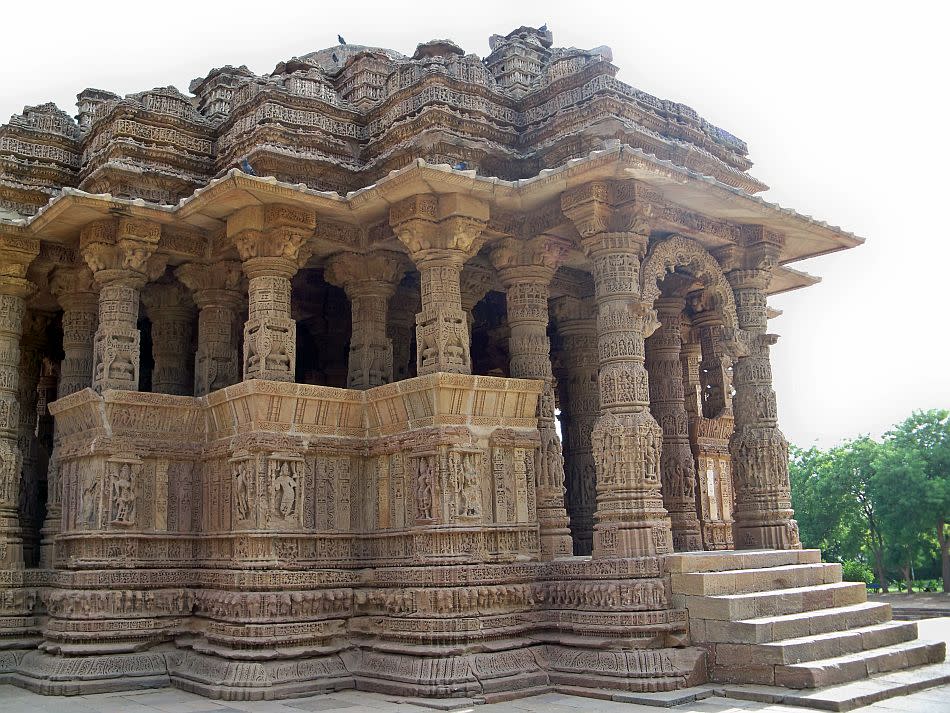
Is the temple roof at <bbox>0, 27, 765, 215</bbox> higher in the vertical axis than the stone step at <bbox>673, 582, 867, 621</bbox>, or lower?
higher

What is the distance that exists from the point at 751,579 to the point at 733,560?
0.27m

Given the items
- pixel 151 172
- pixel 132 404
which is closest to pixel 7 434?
pixel 132 404

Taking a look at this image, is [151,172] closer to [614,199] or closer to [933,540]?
[614,199]

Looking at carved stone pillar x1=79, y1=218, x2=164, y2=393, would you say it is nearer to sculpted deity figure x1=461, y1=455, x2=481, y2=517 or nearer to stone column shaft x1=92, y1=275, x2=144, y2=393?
stone column shaft x1=92, y1=275, x2=144, y2=393

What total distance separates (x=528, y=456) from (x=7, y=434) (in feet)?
21.6

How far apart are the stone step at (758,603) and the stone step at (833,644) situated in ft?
1.17

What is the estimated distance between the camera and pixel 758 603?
361 inches

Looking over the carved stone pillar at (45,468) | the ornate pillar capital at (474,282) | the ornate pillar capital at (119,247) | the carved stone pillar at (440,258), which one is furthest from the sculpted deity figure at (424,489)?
the carved stone pillar at (45,468)

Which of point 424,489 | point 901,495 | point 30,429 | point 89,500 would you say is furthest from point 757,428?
point 901,495

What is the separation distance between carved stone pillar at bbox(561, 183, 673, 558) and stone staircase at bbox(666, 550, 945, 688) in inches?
22.3

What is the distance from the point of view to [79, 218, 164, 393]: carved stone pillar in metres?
10.9

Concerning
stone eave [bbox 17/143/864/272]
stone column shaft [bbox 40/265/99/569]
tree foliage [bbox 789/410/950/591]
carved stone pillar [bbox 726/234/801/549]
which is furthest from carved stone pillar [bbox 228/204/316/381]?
tree foliage [bbox 789/410/950/591]

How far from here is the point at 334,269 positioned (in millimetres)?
11750

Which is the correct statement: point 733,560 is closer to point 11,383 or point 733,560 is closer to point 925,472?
point 11,383
